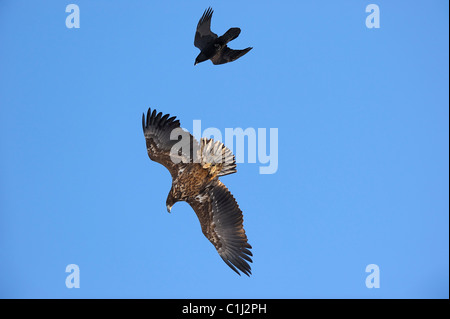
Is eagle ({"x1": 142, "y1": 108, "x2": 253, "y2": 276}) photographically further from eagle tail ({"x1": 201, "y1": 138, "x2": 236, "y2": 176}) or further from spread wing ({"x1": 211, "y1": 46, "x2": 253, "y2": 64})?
spread wing ({"x1": 211, "y1": 46, "x2": 253, "y2": 64})

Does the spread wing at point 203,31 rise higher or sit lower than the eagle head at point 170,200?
higher

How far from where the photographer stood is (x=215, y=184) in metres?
7.90

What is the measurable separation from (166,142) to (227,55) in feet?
6.52

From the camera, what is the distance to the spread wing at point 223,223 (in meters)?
7.75

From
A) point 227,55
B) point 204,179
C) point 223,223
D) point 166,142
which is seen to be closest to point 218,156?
point 204,179

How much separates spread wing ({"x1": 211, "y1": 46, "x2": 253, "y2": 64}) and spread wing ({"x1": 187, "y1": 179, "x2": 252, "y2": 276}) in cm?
Result: 223

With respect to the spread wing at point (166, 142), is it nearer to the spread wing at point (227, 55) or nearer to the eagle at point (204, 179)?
the eagle at point (204, 179)

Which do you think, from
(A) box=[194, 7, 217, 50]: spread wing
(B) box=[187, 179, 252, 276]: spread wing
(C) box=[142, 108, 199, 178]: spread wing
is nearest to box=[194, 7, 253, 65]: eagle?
(A) box=[194, 7, 217, 50]: spread wing

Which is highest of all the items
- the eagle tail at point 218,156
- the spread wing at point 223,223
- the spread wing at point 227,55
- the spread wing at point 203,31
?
the spread wing at point 203,31

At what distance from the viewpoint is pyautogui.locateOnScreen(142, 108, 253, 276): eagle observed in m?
7.49

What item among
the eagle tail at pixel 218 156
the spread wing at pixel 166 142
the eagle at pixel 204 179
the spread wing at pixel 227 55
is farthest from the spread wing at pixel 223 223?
the spread wing at pixel 227 55

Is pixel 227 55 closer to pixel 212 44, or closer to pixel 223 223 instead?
pixel 212 44

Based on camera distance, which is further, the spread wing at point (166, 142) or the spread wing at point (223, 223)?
the spread wing at point (223, 223)
